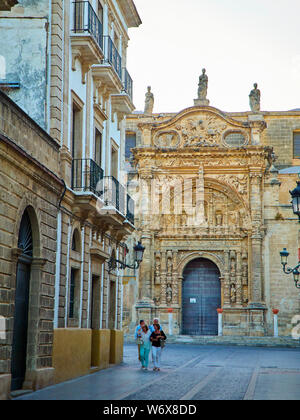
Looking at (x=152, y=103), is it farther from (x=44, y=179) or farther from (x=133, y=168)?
(x=44, y=179)

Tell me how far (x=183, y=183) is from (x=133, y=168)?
4001mm

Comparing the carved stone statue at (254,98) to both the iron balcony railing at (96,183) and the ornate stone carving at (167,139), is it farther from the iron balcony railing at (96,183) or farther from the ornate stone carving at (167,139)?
the iron balcony railing at (96,183)

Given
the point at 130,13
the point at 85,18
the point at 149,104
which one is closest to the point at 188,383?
the point at 85,18

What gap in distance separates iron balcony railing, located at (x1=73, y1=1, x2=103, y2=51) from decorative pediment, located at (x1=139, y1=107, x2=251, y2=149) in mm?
23191

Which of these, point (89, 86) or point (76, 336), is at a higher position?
point (89, 86)

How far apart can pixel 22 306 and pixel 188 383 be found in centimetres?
448

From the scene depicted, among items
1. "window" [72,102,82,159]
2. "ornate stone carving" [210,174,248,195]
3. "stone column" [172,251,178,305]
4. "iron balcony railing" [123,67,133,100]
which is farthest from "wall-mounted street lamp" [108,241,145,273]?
"ornate stone carving" [210,174,248,195]

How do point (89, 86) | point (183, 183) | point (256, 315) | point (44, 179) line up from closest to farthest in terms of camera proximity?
point (44, 179) < point (89, 86) < point (256, 315) < point (183, 183)
